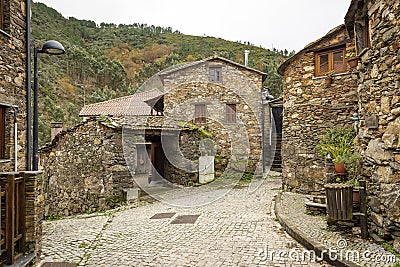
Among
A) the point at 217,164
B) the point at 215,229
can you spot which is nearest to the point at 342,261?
the point at 215,229

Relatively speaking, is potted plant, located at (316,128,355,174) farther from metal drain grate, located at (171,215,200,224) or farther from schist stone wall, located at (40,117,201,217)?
schist stone wall, located at (40,117,201,217)

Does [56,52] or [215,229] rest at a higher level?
[56,52]

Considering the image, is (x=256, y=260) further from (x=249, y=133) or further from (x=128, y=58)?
(x=128, y=58)

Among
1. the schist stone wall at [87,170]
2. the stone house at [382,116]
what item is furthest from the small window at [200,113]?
the stone house at [382,116]

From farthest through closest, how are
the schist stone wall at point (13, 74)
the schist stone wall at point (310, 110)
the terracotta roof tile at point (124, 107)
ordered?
1. the terracotta roof tile at point (124, 107)
2. the schist stone wall at point (310, 110)
3. the schist stone wall at point (13, 74)

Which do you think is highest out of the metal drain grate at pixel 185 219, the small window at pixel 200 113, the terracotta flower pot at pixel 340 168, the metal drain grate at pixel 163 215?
the small window at pixel 200 113

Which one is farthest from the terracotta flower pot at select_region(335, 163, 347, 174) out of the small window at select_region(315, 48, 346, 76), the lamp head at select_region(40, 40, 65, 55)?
the lamp head at select_region(40, 40, 65, 55)

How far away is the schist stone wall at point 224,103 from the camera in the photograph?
50.7 ft

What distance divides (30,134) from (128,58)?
3151 cm

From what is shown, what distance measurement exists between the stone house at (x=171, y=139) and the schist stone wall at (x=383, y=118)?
6989 mm

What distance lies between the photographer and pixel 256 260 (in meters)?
4.46

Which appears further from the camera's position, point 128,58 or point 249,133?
point 128,58

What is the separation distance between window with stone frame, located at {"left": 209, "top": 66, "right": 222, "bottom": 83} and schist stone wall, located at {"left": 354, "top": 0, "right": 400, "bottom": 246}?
34.9ft

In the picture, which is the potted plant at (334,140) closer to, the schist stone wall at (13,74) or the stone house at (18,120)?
the stone house at (18,120)
